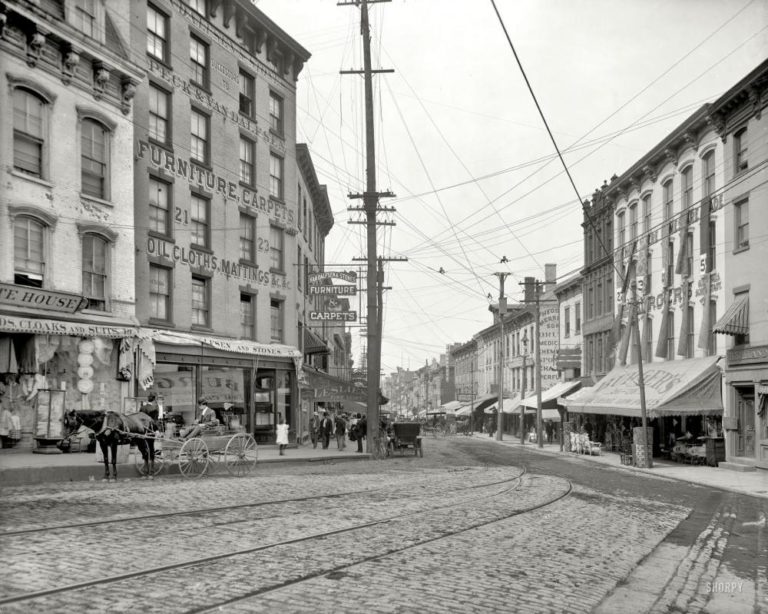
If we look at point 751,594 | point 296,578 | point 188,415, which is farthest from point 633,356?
point 296,578

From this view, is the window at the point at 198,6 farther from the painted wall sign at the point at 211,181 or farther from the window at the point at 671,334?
the window at the point at 671,334

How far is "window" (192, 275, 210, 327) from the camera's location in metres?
28.0

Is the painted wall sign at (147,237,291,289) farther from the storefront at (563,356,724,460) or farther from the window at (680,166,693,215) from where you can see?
the window at (680,166,693,215)

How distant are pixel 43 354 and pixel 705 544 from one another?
16.5 metres

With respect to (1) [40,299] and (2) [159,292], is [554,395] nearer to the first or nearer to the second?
(2) [159,292]

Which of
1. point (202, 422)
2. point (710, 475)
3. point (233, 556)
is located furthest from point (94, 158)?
point (710, 475)

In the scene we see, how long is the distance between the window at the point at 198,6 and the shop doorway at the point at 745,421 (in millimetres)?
23300

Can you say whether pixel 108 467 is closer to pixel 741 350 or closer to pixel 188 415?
pixel 188 415

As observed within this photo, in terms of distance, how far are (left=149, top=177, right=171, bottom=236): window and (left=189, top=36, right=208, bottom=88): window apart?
4.46 meters

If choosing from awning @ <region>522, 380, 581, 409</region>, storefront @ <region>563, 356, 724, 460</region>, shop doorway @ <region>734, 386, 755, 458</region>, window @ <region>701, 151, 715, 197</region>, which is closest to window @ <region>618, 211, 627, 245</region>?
storefront @ <region>563, 356, 724, 460</region>

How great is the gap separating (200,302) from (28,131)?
951 cm

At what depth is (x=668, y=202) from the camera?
33062 mm

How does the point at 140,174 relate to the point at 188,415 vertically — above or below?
above

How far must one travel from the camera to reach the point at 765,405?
24.9 m
